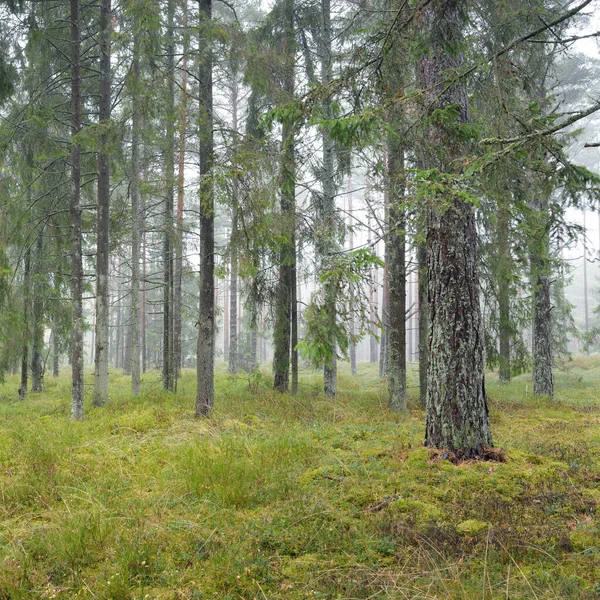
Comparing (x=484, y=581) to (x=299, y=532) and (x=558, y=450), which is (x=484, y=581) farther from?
(x=558, y=450)

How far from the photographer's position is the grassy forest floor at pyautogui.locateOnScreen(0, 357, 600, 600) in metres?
3.35

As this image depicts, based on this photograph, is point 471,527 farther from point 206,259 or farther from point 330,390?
point 330,390

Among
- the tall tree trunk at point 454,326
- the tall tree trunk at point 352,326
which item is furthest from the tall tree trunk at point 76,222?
the tall tree trunk at point 454,326

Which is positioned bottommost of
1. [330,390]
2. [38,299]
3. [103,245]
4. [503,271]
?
[330,390]

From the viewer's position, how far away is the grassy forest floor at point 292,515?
3352 millimetres

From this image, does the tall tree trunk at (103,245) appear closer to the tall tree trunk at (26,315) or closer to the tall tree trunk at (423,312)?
the tall tree trunk at (26,315)

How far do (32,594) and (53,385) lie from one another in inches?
651

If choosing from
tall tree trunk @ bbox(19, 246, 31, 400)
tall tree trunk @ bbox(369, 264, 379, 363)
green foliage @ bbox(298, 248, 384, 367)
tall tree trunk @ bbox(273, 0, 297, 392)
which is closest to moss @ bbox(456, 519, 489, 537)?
green foliage @ bbox(298, 248, 384, 367)

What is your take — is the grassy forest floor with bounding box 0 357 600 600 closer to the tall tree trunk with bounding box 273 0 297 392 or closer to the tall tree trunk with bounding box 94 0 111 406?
the tall tree trunk with bounding box 94 0 111 406

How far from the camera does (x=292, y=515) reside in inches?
172

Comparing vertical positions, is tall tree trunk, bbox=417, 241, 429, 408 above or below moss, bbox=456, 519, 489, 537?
above

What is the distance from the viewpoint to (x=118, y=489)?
529cm

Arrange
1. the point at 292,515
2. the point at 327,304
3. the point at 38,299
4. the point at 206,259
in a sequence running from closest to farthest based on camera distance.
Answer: the point at 292,515 → the point at 327,304 → the point at 206,259 → the point at 38,299

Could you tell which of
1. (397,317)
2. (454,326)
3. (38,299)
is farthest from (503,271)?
(38,299)
